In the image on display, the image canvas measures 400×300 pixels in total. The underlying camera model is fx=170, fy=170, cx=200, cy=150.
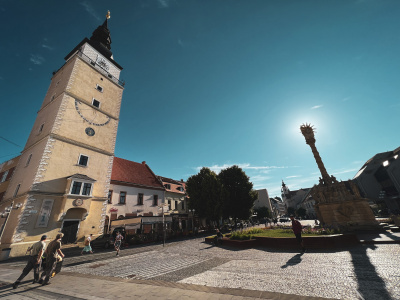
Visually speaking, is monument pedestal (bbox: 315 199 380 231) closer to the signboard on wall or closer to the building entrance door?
the building entrance door

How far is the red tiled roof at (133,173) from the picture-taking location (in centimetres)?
2681

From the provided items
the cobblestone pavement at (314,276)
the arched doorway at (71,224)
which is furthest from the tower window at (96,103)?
the cobblestone pavement at (314,276)

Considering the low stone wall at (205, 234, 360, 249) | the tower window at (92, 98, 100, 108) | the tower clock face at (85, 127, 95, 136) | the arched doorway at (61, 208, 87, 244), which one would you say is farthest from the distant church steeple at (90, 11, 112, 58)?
the low stone wall at (205, 234, 360, 249)

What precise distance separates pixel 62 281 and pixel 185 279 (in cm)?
483

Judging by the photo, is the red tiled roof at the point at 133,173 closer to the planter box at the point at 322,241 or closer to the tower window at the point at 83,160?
the tower window at the point at 83,160

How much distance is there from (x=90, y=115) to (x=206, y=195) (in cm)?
2068

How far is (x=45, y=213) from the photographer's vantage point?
1546cm

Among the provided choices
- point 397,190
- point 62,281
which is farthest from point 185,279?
point 397,190

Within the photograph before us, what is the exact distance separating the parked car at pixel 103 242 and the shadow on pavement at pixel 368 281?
19.2 metres

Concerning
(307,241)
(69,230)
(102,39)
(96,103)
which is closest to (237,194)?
(307,241)

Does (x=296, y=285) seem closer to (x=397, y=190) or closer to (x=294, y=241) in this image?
(x=294, y=241)

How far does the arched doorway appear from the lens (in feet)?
53.7

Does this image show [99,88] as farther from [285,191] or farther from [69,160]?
[285,191]

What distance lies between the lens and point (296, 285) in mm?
A: 4781
